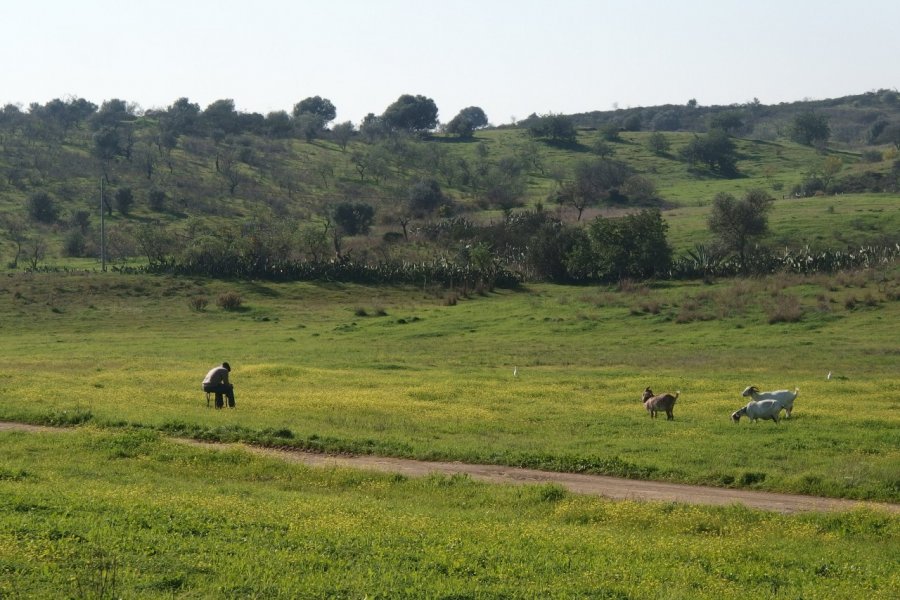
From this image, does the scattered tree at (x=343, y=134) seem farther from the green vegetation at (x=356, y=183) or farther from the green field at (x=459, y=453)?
the green field at (x=459, y=453)

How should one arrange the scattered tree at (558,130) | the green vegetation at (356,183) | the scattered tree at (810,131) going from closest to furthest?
the green vegetation at (356,183) < the scattered tree at (810,131) < the scattered tree at (558,130)

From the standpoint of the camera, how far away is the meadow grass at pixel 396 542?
35.4ft

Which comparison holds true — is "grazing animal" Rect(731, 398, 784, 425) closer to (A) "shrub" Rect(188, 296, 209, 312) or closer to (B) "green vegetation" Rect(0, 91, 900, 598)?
(B) "green vegetation" Rect(0, 91, 900, 598)

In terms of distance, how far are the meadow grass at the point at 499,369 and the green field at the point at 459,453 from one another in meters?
0.14

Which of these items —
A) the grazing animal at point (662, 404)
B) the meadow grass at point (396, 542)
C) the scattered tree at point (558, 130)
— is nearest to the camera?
the meadow grass at point (396, 542)

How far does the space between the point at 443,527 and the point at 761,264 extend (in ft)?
204

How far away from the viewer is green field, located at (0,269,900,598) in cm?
1148

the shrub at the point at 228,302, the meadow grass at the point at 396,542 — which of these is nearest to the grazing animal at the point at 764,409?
the meadow grass at the point at 396,542

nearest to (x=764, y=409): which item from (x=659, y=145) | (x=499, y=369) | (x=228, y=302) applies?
(x=499, y=369)

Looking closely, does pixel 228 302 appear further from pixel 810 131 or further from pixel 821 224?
pixel 810 131

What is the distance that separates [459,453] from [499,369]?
17983 mm

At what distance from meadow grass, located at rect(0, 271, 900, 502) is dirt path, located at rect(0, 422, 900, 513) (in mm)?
464

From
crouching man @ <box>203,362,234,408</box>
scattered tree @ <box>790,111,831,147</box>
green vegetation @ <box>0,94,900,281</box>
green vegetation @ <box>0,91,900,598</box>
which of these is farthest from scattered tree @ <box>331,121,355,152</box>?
crouching man @ <box>203,362,234,408</box>

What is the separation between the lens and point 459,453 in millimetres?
21641
